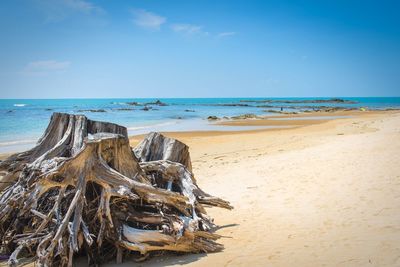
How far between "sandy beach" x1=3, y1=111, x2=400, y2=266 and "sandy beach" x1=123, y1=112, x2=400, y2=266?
0.01 metres

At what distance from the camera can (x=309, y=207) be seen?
714 centimetres

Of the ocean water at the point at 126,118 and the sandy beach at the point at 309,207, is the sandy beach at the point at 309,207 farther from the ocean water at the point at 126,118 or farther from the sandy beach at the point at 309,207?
the ocean water at the point at 126,118

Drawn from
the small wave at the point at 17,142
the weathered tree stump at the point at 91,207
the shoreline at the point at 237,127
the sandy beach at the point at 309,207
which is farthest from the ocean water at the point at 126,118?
the weathered tree stump at the point at 91,207

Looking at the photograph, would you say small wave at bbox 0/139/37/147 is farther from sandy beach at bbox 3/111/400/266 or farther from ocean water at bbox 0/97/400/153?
sandy beach at bbox 3/111/400/266

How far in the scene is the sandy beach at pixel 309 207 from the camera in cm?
474

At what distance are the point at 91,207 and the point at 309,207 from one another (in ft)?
14.3

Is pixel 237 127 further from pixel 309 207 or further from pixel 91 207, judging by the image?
pixel 91 207

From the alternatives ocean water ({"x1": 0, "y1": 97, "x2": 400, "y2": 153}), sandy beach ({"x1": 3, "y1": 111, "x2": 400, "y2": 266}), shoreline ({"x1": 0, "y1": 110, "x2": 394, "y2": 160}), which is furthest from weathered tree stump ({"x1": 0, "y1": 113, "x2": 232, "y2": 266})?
ocean water ({"x1": 0, "y1": 97, "x2": 400, "y2": 153})

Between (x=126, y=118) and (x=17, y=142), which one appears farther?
(x=126, y=118)

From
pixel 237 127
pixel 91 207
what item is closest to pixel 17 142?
pixel 237 127

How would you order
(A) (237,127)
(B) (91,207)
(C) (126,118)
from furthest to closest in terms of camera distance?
(C) (126,118), (A) (237,127), (B) (91,207)

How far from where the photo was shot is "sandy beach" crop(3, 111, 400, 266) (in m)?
4.75

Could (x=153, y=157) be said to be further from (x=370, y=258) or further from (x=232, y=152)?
(x=232, y=152)

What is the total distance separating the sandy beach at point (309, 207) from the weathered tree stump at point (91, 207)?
1.47 feet
